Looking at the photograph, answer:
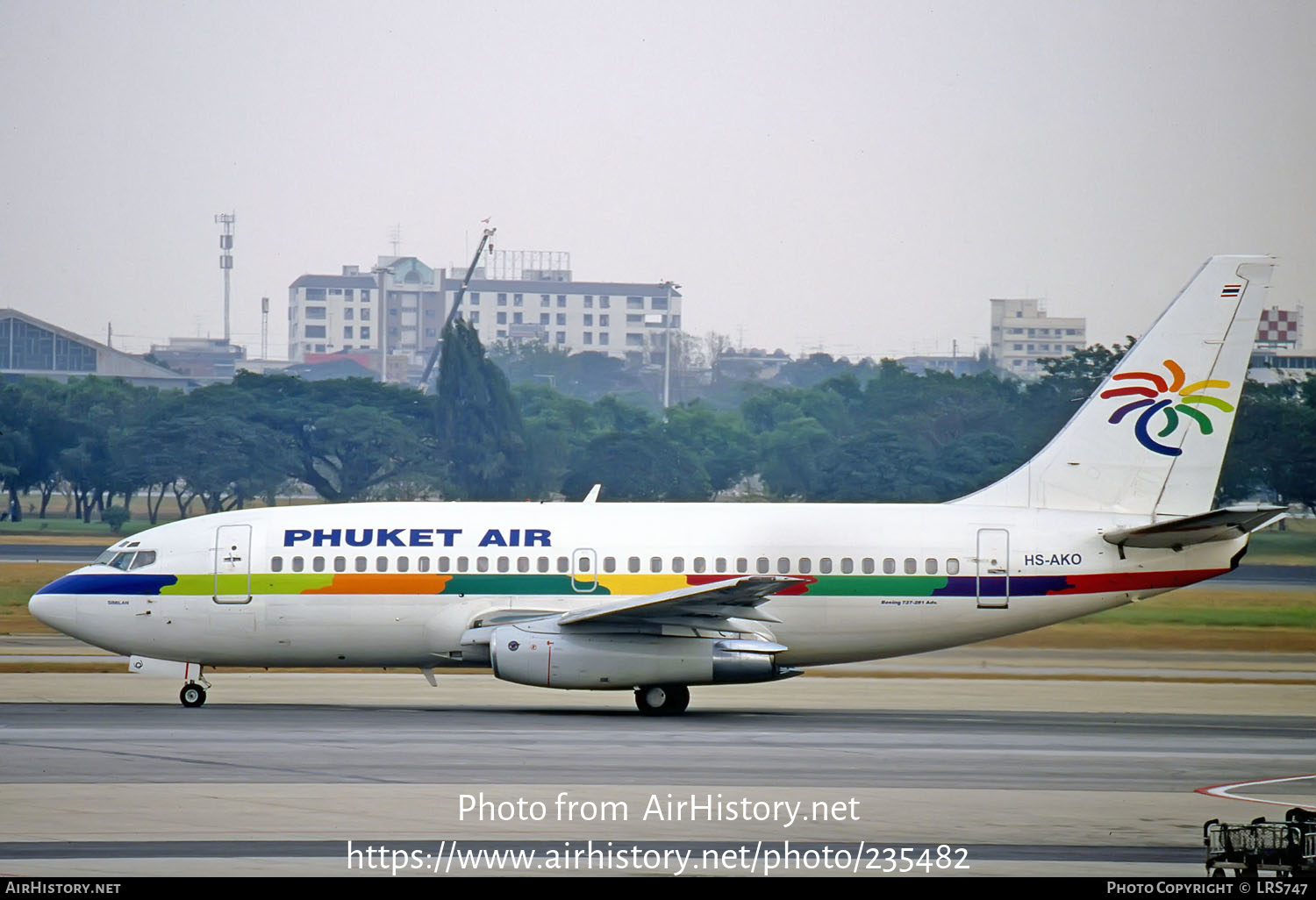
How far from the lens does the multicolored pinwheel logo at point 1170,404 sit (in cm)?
2814

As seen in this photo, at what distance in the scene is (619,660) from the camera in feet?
84.7

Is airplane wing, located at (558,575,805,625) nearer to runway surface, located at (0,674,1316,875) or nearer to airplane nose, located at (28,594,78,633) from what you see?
runway surface, located at (0,674,1316,875)

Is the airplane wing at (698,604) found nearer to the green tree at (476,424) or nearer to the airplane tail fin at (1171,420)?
the airplane tail fin at (1171,420)

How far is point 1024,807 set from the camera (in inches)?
701

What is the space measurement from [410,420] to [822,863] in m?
94.4

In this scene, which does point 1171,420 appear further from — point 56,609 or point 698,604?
point 56,609

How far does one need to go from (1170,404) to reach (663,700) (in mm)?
10411

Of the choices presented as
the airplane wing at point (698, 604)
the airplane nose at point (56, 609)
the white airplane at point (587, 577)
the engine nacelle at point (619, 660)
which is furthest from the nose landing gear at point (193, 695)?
the airplane wing at point (698, 604)

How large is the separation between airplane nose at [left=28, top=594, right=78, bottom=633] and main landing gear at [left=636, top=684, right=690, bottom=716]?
384 inches

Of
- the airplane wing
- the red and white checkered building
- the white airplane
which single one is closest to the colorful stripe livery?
the white airplane

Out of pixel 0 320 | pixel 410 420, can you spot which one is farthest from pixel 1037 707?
pixel 0 320

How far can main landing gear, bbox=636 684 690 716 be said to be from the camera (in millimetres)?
26797

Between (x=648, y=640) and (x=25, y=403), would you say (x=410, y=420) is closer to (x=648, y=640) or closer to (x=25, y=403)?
(x=25, y=403)

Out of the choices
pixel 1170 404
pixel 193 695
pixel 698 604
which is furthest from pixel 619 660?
pixel 1170 404
